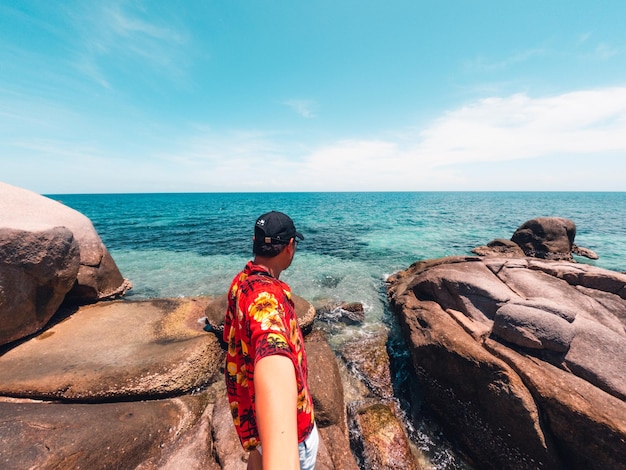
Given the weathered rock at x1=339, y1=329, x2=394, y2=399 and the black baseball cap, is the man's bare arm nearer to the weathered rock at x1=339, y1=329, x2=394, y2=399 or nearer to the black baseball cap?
the black baseball cap

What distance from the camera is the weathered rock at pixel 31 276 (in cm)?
747

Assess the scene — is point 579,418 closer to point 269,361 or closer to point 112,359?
point 269,361

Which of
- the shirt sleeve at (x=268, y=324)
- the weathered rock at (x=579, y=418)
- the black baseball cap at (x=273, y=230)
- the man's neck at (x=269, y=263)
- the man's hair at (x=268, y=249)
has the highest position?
the black baseball cap at (x=273, y=230)

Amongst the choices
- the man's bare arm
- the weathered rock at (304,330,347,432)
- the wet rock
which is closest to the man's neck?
the man's bare arm

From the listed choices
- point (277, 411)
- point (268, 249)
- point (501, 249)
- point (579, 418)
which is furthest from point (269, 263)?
point (501, 249)

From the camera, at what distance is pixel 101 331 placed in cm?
855

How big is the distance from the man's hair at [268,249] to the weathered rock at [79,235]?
11.8 meters

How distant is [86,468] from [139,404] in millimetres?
1421

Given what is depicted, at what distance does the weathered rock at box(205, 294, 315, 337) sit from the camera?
29.1ft

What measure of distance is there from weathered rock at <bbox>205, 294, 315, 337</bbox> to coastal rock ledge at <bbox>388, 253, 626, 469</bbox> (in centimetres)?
350

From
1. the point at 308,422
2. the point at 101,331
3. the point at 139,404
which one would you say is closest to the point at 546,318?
the point at 308,422

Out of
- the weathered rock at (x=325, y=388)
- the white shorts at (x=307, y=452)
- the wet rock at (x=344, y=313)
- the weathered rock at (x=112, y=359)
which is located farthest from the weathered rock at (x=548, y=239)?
the white shorts at (x=307, y=452)

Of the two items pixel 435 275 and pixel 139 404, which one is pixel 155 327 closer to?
pixel 139 404

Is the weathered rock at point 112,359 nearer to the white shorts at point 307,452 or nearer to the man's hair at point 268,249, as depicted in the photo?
the white shorts at point 307,452
